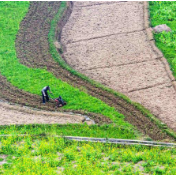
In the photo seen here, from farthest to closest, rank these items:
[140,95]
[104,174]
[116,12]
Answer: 1. [116,12]
2. [140,95]
3. [104,174]

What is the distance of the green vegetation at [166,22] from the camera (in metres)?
28.2

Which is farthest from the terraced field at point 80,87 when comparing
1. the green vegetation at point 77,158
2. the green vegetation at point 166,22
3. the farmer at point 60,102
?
the green vegetation at point 166,22

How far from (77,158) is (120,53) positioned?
11499 mm

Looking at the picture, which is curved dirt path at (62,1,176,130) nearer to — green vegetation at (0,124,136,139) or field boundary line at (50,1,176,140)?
field boundary line at (50,1,176,140)

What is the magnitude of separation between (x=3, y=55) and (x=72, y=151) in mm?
11772

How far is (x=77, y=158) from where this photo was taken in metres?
18.9

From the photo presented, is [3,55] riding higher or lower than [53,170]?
higher

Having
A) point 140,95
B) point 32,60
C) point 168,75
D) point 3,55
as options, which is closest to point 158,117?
point 140,95

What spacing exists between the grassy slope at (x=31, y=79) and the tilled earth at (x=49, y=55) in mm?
412

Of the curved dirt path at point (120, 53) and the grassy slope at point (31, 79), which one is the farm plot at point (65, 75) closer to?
the grassy slope at point (31, 79)

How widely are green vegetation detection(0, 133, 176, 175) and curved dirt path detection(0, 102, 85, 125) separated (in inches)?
65.7

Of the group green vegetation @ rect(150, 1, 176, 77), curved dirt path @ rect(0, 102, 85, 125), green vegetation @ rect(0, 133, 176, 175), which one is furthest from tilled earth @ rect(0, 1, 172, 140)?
green vegetation @ rect(0, 133, 176, 175)

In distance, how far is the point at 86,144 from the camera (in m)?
20.0

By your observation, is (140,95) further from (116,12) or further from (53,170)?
(116,12)
